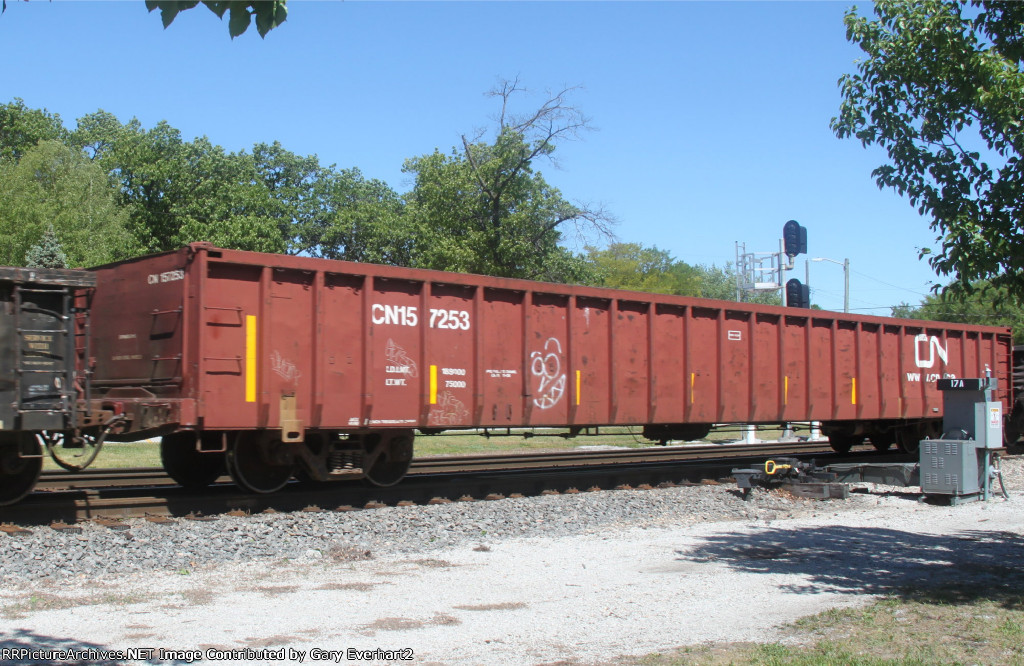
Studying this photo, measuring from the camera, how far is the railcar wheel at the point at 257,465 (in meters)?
11.6

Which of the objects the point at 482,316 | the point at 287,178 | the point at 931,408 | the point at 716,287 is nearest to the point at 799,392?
the point at 931,408

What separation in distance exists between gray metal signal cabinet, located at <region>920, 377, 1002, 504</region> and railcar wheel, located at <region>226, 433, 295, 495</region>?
29.8 ft

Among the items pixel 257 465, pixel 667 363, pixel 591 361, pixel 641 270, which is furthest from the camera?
pixel 641 270

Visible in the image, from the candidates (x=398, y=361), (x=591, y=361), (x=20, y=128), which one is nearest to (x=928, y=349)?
(x=591, y=361)

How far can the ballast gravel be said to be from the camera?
6.13 meters

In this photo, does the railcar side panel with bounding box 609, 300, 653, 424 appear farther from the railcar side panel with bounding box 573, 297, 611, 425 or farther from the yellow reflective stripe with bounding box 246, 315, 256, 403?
the yellow reflective stripe with bounding box 246, 315, 256, 403

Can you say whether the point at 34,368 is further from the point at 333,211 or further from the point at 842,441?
the point at 333,211

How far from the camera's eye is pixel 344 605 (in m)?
7.17

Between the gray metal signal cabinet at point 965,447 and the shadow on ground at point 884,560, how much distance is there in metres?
2.13

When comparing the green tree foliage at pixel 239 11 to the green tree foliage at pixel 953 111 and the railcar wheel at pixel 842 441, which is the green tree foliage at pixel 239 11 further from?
the railcar wheel at pixel 842 441

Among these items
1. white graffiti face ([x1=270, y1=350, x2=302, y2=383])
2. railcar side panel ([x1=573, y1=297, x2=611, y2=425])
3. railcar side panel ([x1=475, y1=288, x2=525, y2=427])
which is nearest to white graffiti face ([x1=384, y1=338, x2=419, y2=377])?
railcar side panel ([x1=475, y1=288, x2=525, y2=427])

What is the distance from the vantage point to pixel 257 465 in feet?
39.1

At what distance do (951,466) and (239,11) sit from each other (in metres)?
12.1

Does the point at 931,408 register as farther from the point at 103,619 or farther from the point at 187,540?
the point at 103,619
